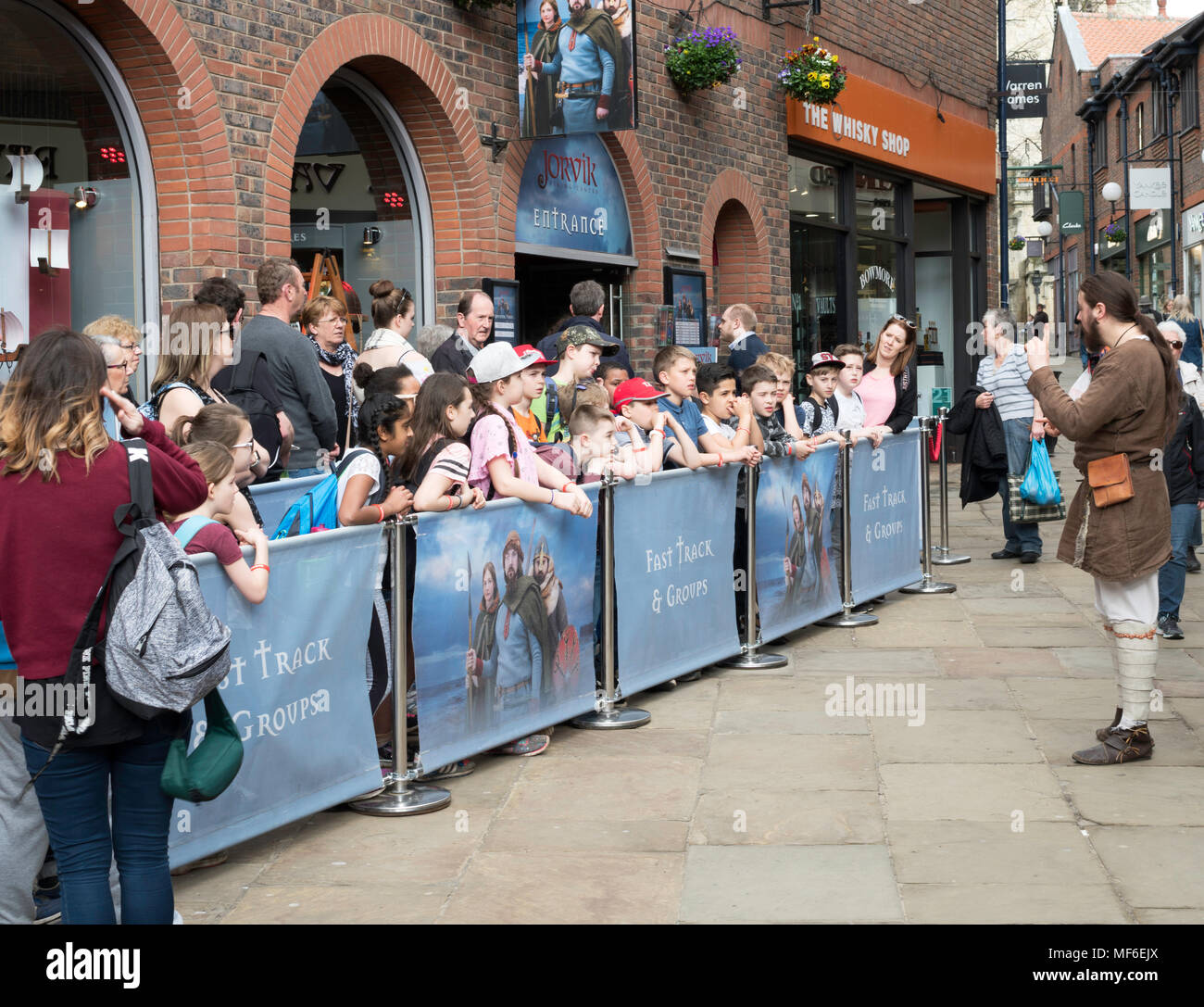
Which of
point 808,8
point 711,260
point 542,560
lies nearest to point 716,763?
point 542,560

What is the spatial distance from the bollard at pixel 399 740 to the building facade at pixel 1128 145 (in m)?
26.2

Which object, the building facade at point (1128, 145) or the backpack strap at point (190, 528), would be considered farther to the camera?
the building facade at point (1128, 145)

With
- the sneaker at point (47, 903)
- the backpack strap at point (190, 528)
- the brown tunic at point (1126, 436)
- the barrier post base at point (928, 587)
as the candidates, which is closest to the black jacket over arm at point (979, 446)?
the barrier post base at point (928, 587)

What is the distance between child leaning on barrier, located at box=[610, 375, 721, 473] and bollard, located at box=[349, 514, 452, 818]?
211cm

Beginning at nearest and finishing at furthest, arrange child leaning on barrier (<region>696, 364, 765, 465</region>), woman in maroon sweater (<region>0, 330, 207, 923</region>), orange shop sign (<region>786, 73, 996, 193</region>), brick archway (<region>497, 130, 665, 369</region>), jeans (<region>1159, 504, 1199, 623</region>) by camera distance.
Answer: woman in maroon sweater (<region>0, 330, 207, 923</region>), child leaning on barrier (<region>696, 364, 765, 465</region>), jeans (<region>1159, 504, 1199, 623</region>), brick archway (<region>497, 130, 665, 369</region>), orange shop sign (<region>786, 73, 996, 193</region>)

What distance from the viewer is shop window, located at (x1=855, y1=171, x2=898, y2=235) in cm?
1877

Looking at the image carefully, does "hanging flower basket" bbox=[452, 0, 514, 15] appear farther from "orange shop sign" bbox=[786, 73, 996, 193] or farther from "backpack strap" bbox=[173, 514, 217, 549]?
"backpack strap" bbox=[173, 514, 217, 549]

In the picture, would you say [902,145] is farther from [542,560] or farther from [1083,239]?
[1083,239]

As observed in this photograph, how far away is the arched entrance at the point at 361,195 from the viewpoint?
34.1 ft

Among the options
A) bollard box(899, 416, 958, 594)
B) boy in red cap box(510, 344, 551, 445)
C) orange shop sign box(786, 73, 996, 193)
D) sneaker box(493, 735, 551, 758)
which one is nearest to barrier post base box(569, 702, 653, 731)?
sneaker box(493, 735, 551, 758)

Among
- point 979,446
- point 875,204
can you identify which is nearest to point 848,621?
point 979,446

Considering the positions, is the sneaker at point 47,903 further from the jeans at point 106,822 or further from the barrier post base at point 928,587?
the barrier post base at point 928,587

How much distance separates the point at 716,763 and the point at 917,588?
504 centimetres

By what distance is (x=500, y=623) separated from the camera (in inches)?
245
